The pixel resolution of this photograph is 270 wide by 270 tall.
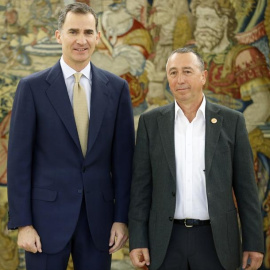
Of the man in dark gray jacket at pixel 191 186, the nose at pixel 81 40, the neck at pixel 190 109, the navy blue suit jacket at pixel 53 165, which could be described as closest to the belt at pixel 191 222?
the man in dark gray jacket at pixel 191 186

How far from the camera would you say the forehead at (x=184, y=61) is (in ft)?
10.0

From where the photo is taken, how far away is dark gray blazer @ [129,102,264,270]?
2.94 m

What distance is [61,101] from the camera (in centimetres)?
301

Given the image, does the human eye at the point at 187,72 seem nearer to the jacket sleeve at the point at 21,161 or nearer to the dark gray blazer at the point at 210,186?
the dark gray blazer at the point at 210,186

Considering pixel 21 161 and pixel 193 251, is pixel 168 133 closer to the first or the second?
pixel 193 251

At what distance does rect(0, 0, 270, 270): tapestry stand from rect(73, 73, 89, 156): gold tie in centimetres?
211

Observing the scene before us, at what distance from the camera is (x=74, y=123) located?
2.99 meters

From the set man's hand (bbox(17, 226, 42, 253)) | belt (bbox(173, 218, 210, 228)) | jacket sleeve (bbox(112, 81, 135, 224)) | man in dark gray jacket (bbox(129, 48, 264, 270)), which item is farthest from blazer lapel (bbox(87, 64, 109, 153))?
belt (bbox(173, 218, 210, 228))

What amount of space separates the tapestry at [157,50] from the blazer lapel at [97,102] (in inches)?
77.9

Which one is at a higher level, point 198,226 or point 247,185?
point 247,185

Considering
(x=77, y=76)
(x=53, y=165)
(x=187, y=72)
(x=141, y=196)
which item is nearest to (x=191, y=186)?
(x=141, y=196)

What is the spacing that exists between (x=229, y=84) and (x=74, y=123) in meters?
2.52

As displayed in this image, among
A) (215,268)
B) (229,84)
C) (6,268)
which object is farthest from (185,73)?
(6,268)

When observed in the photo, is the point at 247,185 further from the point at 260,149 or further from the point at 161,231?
the point at 260,149
